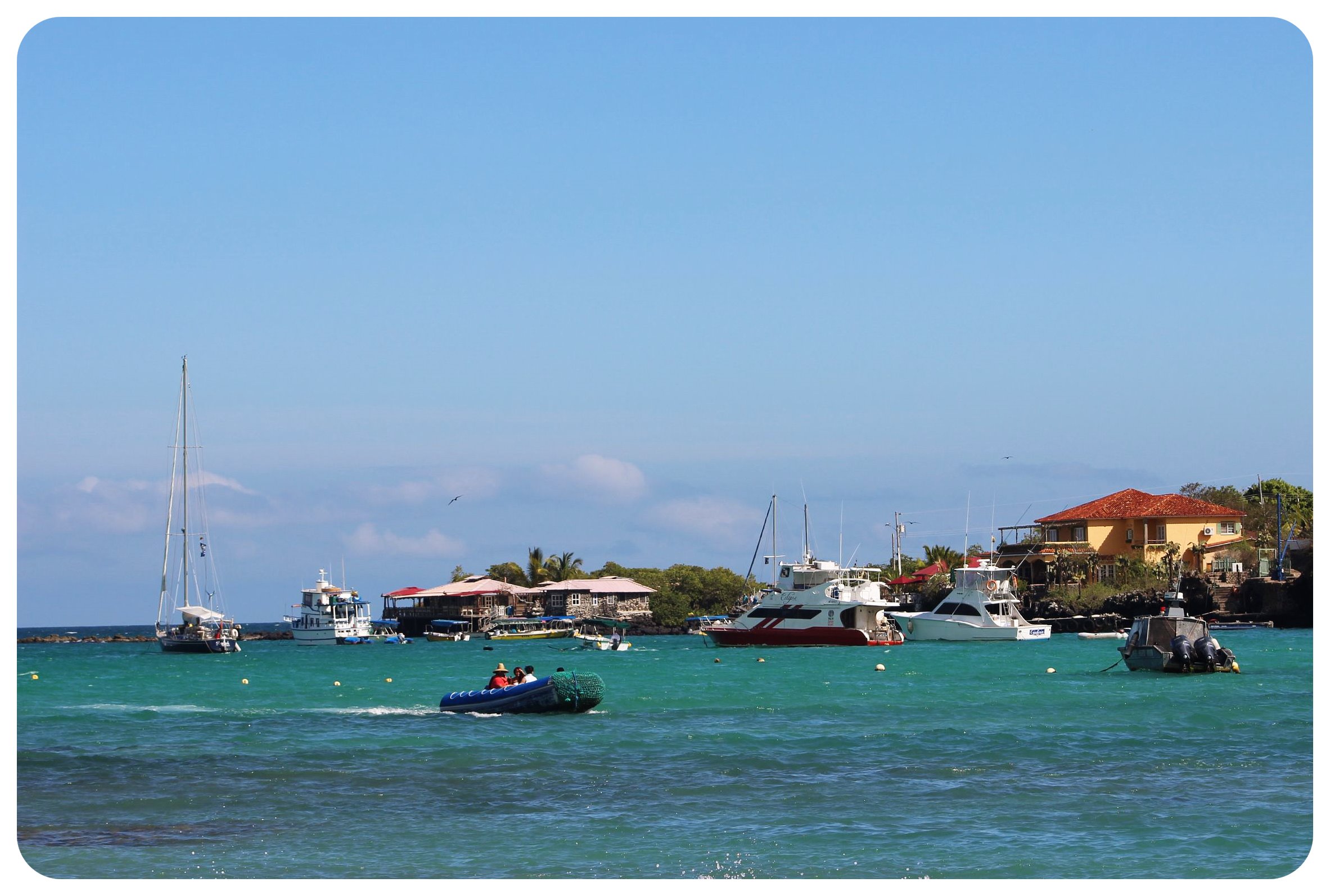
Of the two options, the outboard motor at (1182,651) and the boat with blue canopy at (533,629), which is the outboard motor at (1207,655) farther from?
the boat with blue canopy at (533,629)

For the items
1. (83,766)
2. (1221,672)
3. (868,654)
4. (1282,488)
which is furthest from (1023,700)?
(1282,488)

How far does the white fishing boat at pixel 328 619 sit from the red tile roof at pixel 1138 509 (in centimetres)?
5672

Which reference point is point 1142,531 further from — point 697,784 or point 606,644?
point 697,784

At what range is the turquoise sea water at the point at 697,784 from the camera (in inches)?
719

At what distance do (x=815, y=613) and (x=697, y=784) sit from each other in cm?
6054

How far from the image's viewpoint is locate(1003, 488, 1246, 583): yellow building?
110 m

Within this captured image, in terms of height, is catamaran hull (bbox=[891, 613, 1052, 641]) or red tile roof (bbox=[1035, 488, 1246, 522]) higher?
red tile roof (bbox=[1035, 488, 1246, 522])

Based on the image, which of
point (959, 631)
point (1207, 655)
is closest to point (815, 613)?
point (959, 631)

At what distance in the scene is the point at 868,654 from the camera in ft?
244

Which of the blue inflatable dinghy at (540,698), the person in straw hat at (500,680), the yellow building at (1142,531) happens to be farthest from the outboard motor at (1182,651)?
the yellow building at (1142,531)

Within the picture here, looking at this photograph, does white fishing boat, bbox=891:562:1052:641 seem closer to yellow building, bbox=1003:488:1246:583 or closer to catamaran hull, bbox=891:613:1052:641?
catamaran hull, bbox=891:613:1052:641

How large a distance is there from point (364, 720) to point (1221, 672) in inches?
1213

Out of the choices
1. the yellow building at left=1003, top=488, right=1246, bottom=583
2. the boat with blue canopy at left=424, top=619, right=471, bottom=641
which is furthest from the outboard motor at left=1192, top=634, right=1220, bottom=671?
the boat with blue canopy at left=424, top=619, right=471, bottom=641

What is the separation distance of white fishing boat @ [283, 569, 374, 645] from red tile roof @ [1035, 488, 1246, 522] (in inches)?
2233
